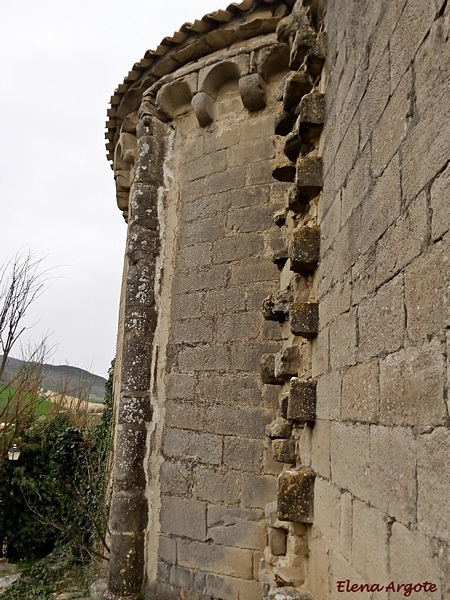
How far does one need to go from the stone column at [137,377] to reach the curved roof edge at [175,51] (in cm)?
41

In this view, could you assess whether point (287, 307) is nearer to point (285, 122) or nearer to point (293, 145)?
point (293, 145)

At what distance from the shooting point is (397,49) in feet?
5.54

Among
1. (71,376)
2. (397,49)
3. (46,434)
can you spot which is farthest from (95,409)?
(397,49)

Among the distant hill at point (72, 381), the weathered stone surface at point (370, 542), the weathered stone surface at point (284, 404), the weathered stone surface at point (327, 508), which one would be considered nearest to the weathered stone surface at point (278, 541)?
the weathered stone surface at point (327, 508)

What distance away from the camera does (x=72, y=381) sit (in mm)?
17609

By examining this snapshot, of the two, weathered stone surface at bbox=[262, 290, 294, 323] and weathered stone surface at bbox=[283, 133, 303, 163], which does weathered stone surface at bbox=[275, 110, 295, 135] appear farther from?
weathered stone surface at bbox=[262, 290, 294, 323]

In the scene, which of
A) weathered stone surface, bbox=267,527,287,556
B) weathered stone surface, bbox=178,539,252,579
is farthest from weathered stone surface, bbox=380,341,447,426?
weathered stone surface, bbox=178,539,252,579

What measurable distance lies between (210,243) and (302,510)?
2.73m

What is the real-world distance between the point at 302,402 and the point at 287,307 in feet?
1.90

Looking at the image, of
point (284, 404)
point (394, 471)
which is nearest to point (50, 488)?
point (284, 404)

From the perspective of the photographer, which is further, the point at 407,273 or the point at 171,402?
the point at 171,402

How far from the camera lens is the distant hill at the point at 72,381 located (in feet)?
52.6

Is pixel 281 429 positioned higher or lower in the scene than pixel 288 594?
higher

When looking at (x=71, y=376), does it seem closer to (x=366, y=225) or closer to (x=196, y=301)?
(x=196, y=301)
